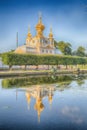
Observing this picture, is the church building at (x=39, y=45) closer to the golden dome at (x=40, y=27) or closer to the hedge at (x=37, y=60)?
the golden dome at (x=40, y=27)

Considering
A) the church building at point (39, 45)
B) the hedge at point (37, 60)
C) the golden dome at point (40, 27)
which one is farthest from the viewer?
the golden dome at point (40, 27)

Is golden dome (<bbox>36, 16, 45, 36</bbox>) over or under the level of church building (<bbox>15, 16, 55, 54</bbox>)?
over

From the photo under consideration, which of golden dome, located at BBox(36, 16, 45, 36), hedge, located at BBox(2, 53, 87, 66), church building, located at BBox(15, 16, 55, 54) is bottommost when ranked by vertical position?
hedge, located at BBox(2, 53, 87, 66)

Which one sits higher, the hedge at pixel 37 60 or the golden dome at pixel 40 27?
the golden dome at pixel 40 27

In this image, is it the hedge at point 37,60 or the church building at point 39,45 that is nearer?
the hedge at point 37,60

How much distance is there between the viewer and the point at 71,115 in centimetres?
496

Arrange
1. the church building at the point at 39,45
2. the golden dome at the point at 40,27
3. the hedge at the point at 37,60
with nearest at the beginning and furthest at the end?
1. the hedge at the point at 37,60
2. the church building at the point at 39,45
3. the golden dome at the point at 40,27

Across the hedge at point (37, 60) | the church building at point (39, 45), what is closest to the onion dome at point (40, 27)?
the church building at point (39, 45)

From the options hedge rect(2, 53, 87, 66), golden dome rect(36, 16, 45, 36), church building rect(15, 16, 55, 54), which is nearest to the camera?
hedge rect(2, 53, 87, 66)

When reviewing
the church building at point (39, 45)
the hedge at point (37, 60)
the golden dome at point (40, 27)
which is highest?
the golden dome at point (40, 27)

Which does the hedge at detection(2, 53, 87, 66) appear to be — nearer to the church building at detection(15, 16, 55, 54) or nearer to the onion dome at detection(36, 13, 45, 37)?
the church building at detection(15, 16, 55, 54)

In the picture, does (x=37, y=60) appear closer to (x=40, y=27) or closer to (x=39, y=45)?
(x=39, y=45)

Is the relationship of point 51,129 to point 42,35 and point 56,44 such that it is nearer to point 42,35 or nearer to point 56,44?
point 42,35

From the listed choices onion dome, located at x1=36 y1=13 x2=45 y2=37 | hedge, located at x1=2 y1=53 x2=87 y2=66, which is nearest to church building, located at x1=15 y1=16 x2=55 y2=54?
onion dome, located at x1=36 y1=13 x2=45 y2=37
